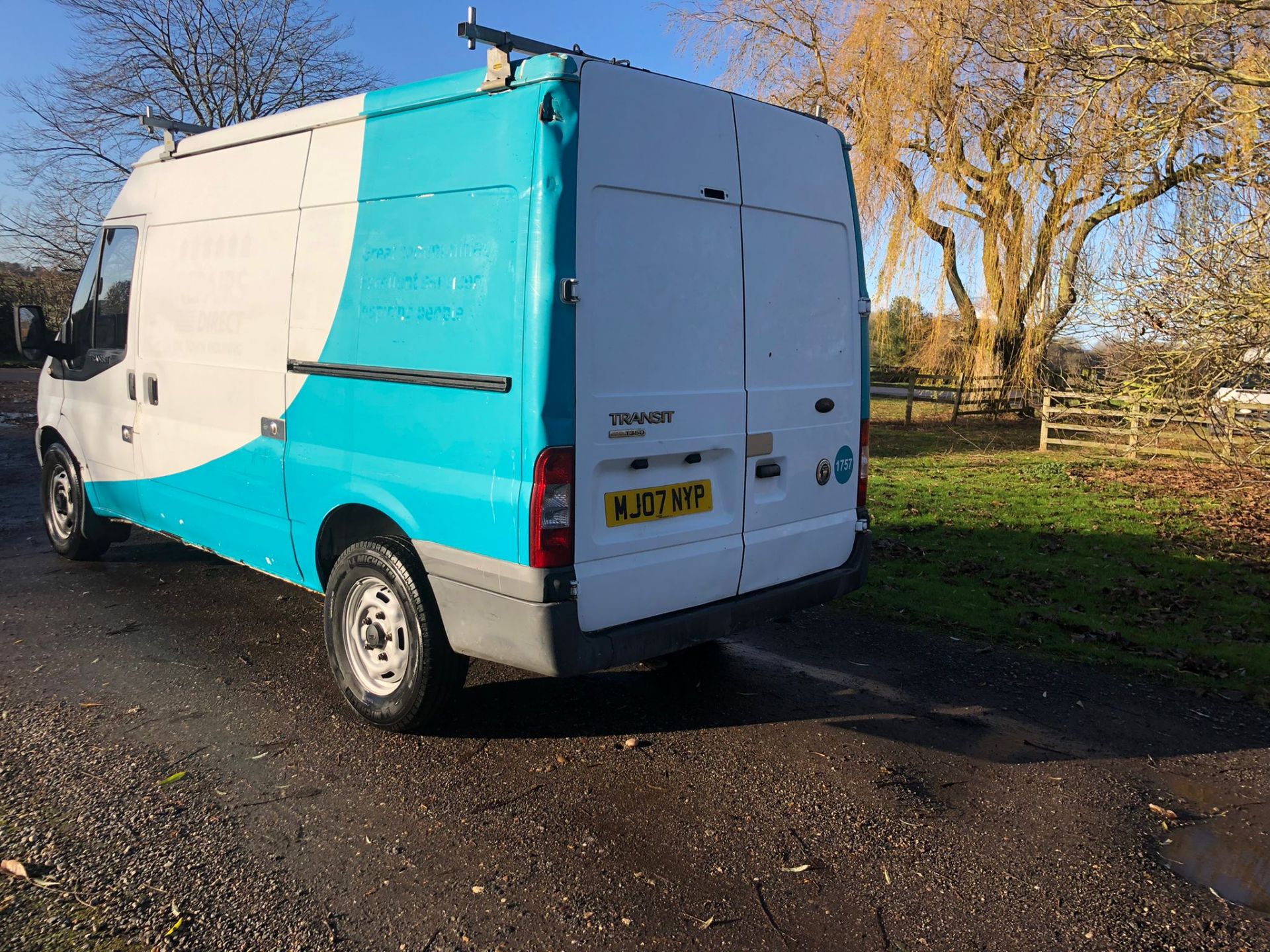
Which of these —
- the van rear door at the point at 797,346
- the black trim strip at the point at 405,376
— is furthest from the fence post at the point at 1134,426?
the black trim strip at the point at 405,376

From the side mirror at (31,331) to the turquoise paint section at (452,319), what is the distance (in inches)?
125

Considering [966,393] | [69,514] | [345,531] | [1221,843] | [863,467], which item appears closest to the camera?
[1221,843]

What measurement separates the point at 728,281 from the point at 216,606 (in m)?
4.00

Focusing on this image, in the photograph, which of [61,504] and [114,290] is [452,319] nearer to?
[114,290]

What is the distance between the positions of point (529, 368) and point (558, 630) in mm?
1001

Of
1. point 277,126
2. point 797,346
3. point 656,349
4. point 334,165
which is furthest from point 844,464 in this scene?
point 277,126

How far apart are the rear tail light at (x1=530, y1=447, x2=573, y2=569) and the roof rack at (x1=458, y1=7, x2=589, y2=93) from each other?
4.76 ft

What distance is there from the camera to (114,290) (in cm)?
616

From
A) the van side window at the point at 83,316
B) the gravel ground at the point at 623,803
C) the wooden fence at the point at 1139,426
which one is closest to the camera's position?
the gravel ground at the point at 623,803

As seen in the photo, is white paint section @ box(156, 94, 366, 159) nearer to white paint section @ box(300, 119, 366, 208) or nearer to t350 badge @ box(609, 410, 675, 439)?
white paint section @ box(300, 119, 366, 208)

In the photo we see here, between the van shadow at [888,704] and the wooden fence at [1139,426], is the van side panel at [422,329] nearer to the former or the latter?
the van shadow at [888,704]

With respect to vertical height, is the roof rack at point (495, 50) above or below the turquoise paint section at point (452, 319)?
above

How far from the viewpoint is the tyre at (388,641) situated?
396 cm

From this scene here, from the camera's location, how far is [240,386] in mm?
Result: 4910
